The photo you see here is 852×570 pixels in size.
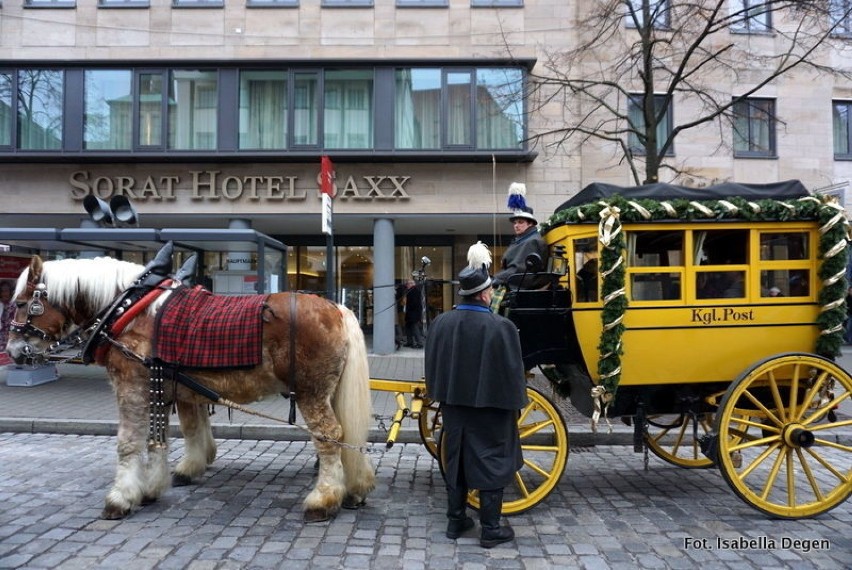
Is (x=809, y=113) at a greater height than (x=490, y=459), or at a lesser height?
greater

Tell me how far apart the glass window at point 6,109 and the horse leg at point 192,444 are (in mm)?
12490

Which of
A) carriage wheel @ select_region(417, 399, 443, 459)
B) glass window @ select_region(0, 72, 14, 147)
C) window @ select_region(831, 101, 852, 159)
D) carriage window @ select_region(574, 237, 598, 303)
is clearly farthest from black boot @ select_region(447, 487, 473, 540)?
window @ select_region(831, 101, 852, 159)

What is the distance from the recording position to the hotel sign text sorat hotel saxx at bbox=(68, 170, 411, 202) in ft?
42.6

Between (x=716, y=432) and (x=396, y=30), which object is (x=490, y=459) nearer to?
(x=716, y=432)

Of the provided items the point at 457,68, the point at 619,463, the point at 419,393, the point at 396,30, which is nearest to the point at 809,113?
the point at 457,68

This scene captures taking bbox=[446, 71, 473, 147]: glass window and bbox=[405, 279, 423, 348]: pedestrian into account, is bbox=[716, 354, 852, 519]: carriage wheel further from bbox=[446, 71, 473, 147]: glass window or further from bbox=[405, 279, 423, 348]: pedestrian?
bbox=[405, 279, 423, 348]: pedestrian

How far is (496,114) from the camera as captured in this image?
1284 cm

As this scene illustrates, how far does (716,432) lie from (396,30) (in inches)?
472

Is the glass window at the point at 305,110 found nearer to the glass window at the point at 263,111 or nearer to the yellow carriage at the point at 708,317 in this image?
the glass window at the point at 263,111

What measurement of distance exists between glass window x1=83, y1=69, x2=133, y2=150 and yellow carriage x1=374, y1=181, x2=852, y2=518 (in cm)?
1247

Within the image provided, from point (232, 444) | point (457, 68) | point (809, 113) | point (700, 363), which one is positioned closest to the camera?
point (700, 363)

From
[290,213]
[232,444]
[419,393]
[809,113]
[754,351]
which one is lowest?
[232,444]

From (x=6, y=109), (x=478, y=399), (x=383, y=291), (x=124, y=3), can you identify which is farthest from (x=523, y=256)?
(x=6, y=109)

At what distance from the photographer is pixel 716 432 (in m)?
3.82
